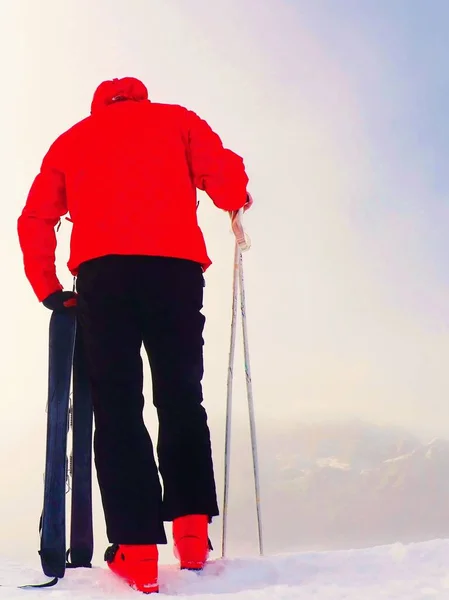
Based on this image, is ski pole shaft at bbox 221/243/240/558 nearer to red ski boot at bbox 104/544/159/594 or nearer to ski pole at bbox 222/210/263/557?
ski pole at bbox 222/210/263/557

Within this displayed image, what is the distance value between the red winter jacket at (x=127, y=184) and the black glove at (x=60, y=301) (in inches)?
1.3

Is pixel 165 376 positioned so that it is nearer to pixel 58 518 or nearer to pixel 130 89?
pixel 58 518

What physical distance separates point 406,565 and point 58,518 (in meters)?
1.40

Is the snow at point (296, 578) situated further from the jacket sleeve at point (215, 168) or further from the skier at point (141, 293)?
the jacket sleeve at point (215, 168)

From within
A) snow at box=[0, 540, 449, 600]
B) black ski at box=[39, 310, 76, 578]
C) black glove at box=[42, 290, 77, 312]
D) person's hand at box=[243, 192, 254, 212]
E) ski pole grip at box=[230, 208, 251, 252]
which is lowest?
snow at box=[0, 540, 449, 600]

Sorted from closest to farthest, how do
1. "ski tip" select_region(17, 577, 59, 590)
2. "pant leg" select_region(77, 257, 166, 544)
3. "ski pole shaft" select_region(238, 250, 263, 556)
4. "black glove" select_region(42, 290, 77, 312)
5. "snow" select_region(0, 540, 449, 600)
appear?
"snow" select_region(0, 540, 449, 600) < "ski tip" select_region(17, 577, 59, 590) < "pant leg" select_region(77, 257, 166, 544) < "black glove" select_region(42, 290, 77, 312) < "ski pole shaft" select_region(238, 250, 263, 556)

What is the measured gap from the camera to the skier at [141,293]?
2.66m

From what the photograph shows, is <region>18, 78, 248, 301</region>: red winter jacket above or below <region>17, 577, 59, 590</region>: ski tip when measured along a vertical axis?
above

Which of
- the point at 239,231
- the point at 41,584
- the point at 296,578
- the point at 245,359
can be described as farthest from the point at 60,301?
the point at 296,578

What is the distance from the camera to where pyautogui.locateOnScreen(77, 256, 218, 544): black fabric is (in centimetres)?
264

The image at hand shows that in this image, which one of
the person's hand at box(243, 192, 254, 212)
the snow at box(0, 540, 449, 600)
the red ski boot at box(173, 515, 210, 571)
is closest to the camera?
the snow at box(0, 540, 449, 600)

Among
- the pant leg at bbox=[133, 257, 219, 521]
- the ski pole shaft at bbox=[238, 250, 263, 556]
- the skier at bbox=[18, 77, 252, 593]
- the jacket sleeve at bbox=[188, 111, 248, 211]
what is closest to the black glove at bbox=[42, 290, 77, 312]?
the skier at bbox=[18, 77, 252, 593]

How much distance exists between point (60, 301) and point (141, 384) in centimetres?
57

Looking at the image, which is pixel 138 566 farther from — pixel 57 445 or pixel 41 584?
pixel 57 445
